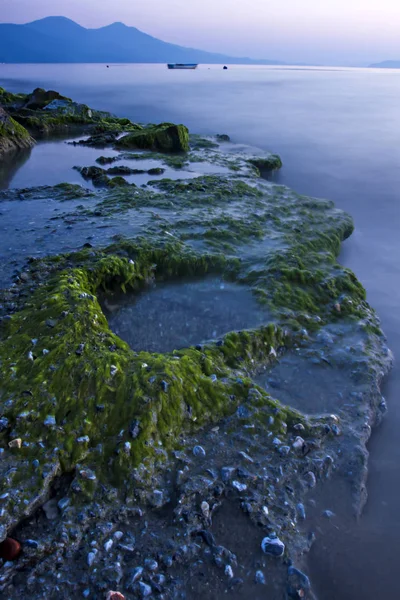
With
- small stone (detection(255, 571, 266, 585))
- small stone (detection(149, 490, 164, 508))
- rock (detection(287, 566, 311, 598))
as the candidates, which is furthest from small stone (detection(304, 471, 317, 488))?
small stone (detection(149, 490, 164, 508))

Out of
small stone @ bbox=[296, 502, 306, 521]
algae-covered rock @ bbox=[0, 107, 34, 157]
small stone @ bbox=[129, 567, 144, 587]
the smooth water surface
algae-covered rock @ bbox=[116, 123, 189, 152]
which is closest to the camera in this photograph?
small stone @ bbox=[129, 567, 144, 587]

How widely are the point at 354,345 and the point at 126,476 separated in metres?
3.70

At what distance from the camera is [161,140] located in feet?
58.2

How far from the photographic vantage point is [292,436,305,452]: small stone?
166 inches

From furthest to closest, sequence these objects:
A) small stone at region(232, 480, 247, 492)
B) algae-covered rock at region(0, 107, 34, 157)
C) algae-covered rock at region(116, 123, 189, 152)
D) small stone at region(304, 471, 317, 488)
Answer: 1. algae-covered rock at region(116, 123, 189, 152)
2. algae-covered rock at region(0, 107, 34, 157)
3. small stone at region(304, 471, 317, 488)
4. small stone at region(232, 480, 247, 492)

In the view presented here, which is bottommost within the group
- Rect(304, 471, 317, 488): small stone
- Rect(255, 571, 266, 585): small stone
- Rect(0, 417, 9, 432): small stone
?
Rect(255, 571, 266, 585): small stone

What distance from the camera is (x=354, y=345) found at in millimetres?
5898

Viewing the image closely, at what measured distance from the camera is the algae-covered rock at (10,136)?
1620 centimetres

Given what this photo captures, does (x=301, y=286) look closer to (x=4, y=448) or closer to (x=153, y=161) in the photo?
(x=4, y=448)

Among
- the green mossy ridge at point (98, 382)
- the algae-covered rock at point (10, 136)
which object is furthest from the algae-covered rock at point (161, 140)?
the green mossy ridge at point (98, 382)

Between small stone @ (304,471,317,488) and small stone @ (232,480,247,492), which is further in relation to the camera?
small stone @ (304,471,317,488)

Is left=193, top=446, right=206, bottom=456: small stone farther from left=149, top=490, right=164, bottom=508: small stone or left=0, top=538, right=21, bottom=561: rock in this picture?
left=0, top=538, right=21, bottom=561: rock

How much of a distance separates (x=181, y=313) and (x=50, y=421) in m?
2.78

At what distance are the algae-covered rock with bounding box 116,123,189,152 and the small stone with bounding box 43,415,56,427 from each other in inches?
612
